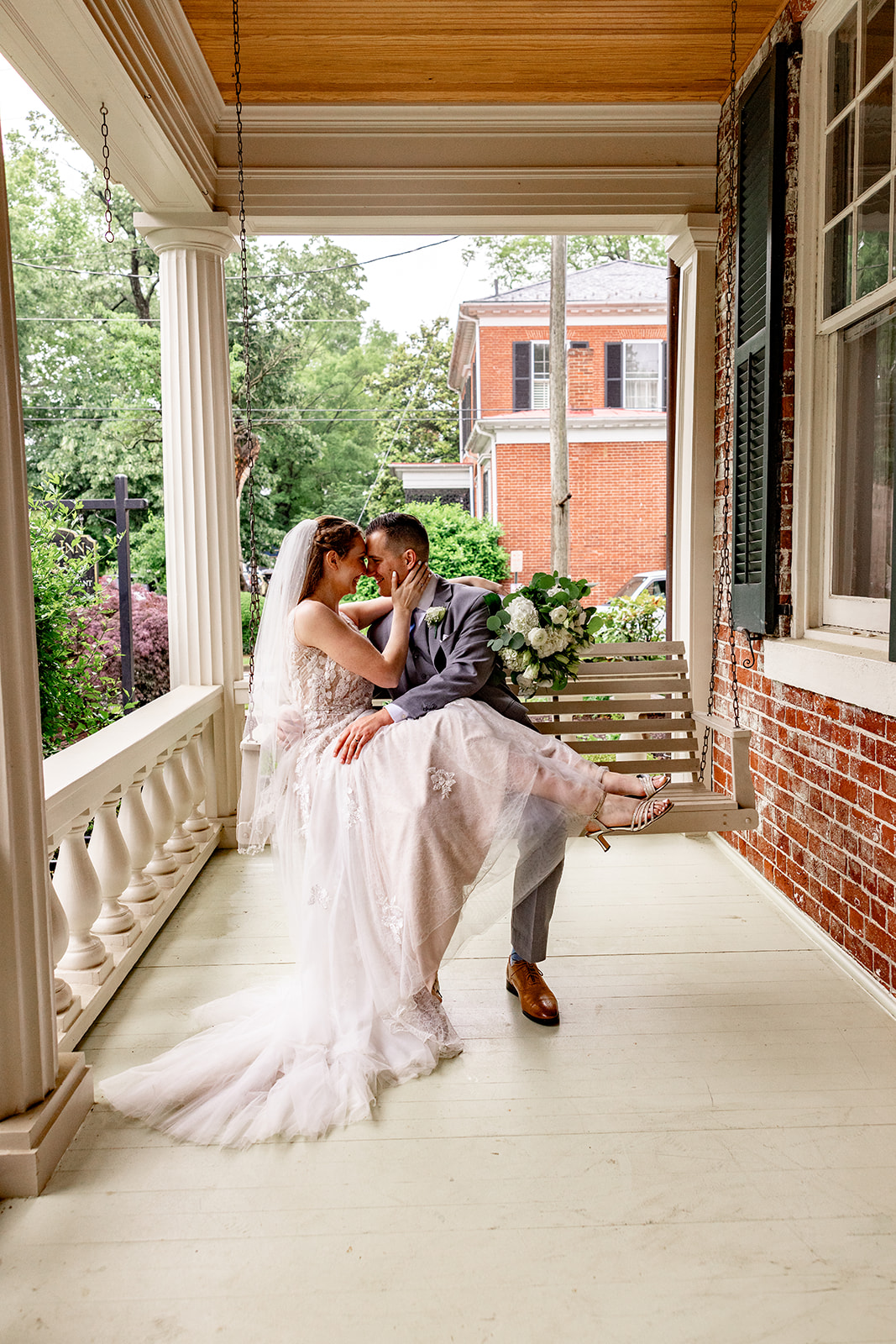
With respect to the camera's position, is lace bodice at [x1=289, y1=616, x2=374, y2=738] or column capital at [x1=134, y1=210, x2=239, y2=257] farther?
column capital at [x1=134, y1=210, x2=239, y2=257]

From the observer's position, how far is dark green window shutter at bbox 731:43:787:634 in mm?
3793

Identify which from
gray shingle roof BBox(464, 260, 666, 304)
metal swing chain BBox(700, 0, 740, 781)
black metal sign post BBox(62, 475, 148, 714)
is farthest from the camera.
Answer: gray shingle roof BBox(464, 260, 666, 304)

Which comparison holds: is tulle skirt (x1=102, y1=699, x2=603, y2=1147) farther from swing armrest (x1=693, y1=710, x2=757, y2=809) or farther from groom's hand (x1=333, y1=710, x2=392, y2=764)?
swing armrest (x1=693, y1=710, x2=757, y2=809)

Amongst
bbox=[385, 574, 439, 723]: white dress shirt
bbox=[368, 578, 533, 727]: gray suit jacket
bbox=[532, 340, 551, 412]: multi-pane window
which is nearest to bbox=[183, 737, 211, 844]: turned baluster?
bbox=[368, 578, 533, 727]: gray suit jacket

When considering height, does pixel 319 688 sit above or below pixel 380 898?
above

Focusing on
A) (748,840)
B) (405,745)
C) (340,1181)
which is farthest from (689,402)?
(340,1181)

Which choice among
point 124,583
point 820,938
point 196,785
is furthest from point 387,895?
point 124,583

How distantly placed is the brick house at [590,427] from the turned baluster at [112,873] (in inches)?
602

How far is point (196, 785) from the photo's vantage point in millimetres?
4457

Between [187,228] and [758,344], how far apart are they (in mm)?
2631

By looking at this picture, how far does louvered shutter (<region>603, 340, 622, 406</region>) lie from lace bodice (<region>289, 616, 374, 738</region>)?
53.7ft

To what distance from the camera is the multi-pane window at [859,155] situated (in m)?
3.16

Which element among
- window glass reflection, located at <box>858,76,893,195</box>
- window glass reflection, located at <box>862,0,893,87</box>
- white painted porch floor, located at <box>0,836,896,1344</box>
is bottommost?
white painted porch floor, located at <box>0,836,896,1344</box>

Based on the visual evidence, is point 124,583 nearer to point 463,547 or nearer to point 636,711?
point 636,711
